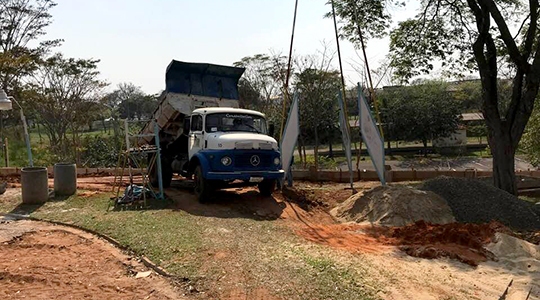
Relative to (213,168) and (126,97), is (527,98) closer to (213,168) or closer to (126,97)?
(213,168)

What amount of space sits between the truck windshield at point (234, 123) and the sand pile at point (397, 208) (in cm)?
293

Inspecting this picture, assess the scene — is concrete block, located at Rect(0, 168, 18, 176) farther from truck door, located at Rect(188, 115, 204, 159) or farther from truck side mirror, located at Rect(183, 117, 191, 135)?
truck door, located at Rect(188, 115, 204, 159)

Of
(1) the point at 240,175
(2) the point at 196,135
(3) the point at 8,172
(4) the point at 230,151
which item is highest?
(2) the point at 196,135

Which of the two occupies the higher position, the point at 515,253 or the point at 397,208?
the point at 397,208

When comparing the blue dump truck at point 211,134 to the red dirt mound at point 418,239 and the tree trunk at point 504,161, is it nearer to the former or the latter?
the red dirt mound at point 418,239

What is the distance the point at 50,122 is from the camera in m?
24.0

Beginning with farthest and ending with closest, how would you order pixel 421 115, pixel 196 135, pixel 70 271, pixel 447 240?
pixel 421 115 < pixel 196 135 < pixel 447 240 < pixel 70 271

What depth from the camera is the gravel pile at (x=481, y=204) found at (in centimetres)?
949

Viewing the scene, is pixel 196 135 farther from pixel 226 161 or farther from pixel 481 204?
pixel 481 204

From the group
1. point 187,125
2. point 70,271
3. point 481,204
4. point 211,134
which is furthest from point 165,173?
point 481,204

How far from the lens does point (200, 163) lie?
10.2 m

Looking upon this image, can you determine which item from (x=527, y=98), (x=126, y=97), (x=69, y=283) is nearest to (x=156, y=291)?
(x=69, y=283)

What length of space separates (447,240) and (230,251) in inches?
143

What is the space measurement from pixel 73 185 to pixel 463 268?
9.21 metres
